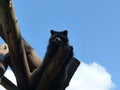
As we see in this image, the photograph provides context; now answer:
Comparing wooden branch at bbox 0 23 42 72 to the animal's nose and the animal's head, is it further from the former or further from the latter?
the animal's nose

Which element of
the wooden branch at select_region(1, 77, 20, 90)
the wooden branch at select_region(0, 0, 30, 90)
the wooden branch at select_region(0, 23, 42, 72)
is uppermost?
the wooden branch at select_region(0, 23, 42, 72)

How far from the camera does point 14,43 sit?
152 inches

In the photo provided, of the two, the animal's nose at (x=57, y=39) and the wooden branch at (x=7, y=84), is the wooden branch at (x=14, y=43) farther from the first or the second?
the animal's nose at (x=57, y=39)

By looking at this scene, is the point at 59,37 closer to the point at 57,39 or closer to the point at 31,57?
the point at 57,39

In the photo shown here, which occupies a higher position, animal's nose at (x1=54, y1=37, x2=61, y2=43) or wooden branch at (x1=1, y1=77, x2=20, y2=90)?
animal's nose at (x1=54, y1=37, x2=61, y2=43)

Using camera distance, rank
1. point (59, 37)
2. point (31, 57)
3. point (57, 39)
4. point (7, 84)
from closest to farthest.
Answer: point (57, 39)
point (59, 37)
point (7, 84)
point (31, 57)

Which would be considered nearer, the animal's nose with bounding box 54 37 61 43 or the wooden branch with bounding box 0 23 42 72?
the animal's nose with bounding box 54 37 61 43

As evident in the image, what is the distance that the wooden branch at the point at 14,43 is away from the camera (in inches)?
138

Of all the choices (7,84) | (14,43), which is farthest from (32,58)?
(14,43)

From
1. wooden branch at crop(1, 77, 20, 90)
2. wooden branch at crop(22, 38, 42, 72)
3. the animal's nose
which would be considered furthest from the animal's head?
wooden branch at crop(1, 77, 20, 90)

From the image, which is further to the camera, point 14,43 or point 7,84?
point 7,84

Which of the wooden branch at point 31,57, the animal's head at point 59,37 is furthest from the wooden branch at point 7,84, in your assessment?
the animal's head at point 59,37

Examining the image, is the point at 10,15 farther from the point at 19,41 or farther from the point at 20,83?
the point at 20,83

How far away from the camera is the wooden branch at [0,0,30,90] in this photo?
3.50m
